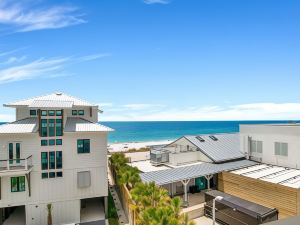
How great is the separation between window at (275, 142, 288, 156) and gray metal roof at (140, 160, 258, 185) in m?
3.04

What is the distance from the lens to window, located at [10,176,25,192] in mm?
21609

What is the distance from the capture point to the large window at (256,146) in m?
30.4

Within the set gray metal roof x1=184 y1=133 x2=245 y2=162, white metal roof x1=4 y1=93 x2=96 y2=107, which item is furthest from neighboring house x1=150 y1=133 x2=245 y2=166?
white metal roof x1=4 y1=93 x2=96 y2=107

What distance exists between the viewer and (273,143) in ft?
94.7

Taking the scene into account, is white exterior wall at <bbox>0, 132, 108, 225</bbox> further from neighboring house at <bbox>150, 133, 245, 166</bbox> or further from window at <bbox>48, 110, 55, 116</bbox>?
neighboring house at <bbox>150, 133, 245, 166</bbox>

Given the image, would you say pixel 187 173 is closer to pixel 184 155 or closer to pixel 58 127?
pixel 184 155

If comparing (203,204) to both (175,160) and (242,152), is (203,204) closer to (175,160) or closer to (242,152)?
(175,160)

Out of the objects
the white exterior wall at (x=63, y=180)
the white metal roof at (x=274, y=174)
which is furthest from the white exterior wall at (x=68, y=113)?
the white metal roof at (x=274, y=174)

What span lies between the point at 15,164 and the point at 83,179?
585cm

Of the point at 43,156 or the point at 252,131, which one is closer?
the point at 43,156

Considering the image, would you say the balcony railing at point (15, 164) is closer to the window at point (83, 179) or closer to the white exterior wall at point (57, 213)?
the white exterior wall at point (57, 213)

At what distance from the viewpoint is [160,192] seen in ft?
59.3

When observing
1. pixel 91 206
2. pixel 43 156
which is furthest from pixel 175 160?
pixel 43 156

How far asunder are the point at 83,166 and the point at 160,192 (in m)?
8.67
